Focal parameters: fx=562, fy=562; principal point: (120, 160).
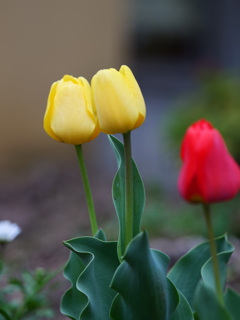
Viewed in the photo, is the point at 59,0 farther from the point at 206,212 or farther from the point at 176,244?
the point at 206,212

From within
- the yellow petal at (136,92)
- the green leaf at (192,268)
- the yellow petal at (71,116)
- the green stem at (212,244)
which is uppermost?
the yellow petal at (136,92)

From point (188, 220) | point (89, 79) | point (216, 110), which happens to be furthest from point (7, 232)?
point (89, 79)

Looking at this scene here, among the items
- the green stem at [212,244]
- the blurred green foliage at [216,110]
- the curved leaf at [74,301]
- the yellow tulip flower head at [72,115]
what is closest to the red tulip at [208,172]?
the green stem at [212,244]

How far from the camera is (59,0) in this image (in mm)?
6023

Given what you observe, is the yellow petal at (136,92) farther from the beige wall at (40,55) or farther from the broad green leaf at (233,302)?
the beige wall at (40,55)

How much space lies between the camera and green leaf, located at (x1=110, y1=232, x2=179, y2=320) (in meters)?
0.88

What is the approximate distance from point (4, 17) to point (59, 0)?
61 cm

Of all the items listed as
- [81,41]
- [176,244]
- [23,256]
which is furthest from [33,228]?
[81,41]

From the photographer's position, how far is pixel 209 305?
2.49 ft

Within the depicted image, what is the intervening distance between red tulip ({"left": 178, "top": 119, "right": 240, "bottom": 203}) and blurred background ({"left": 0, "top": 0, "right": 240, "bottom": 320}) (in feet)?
8.53

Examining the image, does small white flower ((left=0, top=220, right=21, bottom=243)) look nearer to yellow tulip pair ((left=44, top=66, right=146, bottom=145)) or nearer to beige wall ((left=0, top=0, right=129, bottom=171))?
yellow tulip pair ((left=44, top=66, right=146, bottom=145))

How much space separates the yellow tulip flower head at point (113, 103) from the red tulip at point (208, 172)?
18cm

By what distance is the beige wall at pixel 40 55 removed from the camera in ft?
19.7

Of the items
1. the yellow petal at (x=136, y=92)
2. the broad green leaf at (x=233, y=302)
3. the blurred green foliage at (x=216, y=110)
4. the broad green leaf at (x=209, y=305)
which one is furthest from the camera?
the blurred green foliage at (x=216, y=110)
